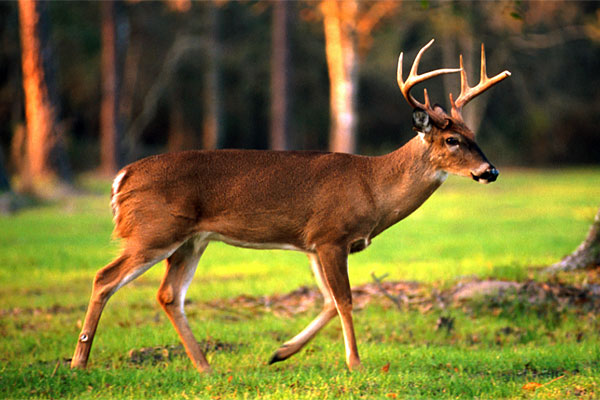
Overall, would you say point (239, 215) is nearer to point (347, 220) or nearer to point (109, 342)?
point (347, 220)

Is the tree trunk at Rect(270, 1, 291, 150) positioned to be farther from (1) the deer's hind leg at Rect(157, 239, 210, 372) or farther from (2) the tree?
(1) the deer's hind leg at Rect(157, 239, 210, 372)

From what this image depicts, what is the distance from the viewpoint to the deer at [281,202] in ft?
21.4

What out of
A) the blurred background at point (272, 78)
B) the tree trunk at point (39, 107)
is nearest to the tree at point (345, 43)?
the blurred background at point (272, 78)

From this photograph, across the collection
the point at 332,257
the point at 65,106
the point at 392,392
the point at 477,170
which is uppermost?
the point at 477,170

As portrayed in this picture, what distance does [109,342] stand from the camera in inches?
296

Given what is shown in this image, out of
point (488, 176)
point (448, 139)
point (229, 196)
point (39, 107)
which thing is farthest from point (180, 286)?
point (39, 107)

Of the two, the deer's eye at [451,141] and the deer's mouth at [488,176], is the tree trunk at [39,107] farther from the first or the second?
the deer's mouth at [488,176]

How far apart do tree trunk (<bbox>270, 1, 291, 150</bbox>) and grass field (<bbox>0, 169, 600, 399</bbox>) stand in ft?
43.2

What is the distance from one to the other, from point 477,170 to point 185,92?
1318 inches

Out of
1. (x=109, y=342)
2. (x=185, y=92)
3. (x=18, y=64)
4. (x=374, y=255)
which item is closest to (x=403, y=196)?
(x=109, y=342)

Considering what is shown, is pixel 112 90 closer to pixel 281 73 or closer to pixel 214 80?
pixel 214 80

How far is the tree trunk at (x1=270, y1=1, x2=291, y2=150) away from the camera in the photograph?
26.5m

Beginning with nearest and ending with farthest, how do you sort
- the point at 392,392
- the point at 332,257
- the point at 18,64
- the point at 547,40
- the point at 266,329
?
the point at 392,392
the point at 332,257
the point at 266,329
the point at 18,64
the point at 547,40

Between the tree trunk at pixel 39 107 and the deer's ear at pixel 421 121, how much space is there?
15.1 meters
